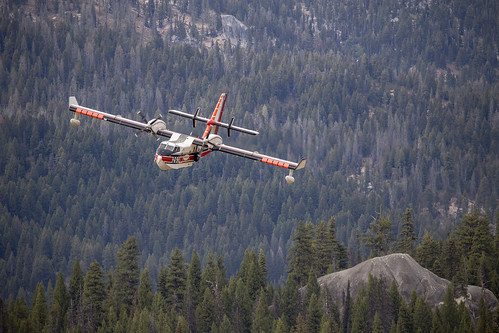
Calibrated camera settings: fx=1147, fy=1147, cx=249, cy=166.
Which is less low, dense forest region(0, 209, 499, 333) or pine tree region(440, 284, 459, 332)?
pine tree region(440, 284, 459, 332)

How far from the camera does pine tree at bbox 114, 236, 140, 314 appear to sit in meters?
161

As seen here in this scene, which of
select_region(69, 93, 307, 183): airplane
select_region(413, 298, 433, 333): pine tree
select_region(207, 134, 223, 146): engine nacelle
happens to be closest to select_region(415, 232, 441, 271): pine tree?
select_region(413, 298, 433, 333): pine tree

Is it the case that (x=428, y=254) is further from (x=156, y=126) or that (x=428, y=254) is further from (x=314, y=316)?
(x=156, y=126)

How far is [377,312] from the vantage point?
494ft

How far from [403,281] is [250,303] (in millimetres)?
21278

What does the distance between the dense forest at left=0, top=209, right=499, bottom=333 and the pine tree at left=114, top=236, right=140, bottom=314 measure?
0.46 feet

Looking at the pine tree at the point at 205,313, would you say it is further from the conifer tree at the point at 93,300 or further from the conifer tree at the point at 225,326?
the conifer tree at the point at 93,300

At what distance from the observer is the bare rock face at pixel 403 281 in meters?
157

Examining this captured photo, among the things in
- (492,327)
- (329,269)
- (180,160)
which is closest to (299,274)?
(329,269)

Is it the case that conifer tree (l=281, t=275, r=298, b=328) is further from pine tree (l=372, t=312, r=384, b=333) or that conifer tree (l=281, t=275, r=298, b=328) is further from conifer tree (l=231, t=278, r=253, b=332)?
pine tree (l=372, t=312, r=384, b=333)

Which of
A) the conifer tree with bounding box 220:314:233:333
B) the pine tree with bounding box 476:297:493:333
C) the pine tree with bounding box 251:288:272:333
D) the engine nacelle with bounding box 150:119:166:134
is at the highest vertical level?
the engine nacelle with bounding box 150:119:166:134

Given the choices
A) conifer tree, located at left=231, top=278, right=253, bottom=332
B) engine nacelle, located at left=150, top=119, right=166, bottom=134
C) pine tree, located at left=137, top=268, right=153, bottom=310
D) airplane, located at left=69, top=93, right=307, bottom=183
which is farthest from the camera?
pine tree, located at left=137, top=268, right=153, bottom=310

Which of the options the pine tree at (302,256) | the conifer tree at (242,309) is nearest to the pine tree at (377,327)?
the pine tree at (302,256)

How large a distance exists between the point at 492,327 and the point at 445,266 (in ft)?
74.3
